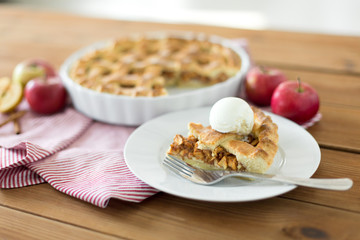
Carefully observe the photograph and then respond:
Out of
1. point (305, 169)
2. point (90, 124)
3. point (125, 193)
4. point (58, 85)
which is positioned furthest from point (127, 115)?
point (305, 169)

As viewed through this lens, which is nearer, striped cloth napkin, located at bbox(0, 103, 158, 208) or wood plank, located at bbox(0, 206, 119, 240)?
wood plank, located at bbox(0, 206, 119, 240)

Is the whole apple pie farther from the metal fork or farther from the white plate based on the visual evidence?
the metal fork

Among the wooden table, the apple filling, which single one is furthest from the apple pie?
the wooden table

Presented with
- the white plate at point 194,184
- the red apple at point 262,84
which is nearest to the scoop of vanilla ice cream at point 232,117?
the white plate at point 194,184

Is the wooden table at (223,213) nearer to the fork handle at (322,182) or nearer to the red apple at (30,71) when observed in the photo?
the fork handle at (322,182)

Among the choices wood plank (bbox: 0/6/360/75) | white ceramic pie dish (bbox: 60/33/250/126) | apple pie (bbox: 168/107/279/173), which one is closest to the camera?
apple pie (bbox: 168/107/279/173)

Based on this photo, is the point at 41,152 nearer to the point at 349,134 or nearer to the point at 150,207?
the point at 150,207

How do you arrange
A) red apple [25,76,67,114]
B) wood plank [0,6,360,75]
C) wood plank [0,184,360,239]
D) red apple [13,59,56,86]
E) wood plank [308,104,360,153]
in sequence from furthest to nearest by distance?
1. wood plank [0,6,360,75]
2. red apple [13,59,56,86]
3. red apple [25,76,67,114]
4. wood plank [308,104,360,153]
5. wood plank [0,184,360,239]
